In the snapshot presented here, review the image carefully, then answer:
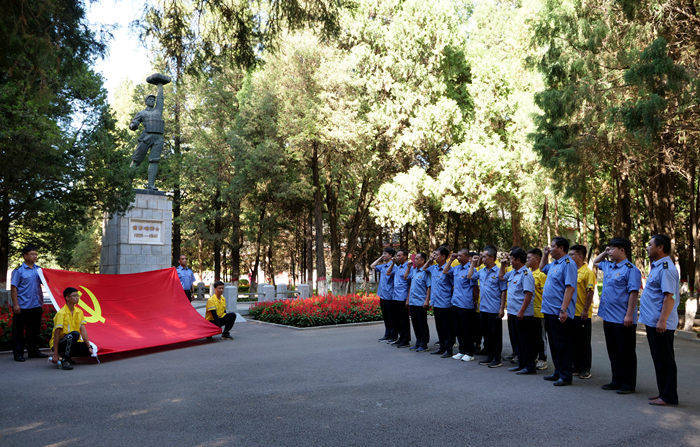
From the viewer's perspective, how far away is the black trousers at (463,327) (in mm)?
8633

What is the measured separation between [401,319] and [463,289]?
1.84 meters

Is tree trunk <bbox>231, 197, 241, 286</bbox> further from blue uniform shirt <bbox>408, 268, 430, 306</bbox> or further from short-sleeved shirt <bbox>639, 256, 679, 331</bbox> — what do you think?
short-sleeved shirt <bbox>639, 256, 679, 331</bbox>

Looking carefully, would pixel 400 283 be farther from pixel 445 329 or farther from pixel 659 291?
pixel 659 291

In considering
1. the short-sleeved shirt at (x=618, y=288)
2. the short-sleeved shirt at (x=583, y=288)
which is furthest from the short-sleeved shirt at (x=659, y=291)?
the short-sleeved shirt at (x=583, y=288)

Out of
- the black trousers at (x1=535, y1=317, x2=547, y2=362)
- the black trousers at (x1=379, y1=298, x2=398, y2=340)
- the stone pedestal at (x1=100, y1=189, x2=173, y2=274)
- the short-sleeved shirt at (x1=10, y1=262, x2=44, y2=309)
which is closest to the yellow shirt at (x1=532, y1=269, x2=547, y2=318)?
the black trousers at (x1=535, y1=317, x2=547, y2=362)

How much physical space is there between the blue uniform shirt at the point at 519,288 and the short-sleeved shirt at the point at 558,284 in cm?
27

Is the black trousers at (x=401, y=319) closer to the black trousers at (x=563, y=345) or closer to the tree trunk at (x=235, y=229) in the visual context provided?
the black trousers at (x=563, y=345)

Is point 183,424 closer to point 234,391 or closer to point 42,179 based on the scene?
point 234,391

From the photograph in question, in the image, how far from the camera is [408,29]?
21547 millimetres

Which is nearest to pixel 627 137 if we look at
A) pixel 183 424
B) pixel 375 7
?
pixel 183 424

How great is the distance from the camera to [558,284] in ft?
22.8

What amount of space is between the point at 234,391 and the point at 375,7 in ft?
67.0

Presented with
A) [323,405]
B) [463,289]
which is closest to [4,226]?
[463,289]

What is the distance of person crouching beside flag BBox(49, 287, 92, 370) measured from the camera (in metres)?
7.85
